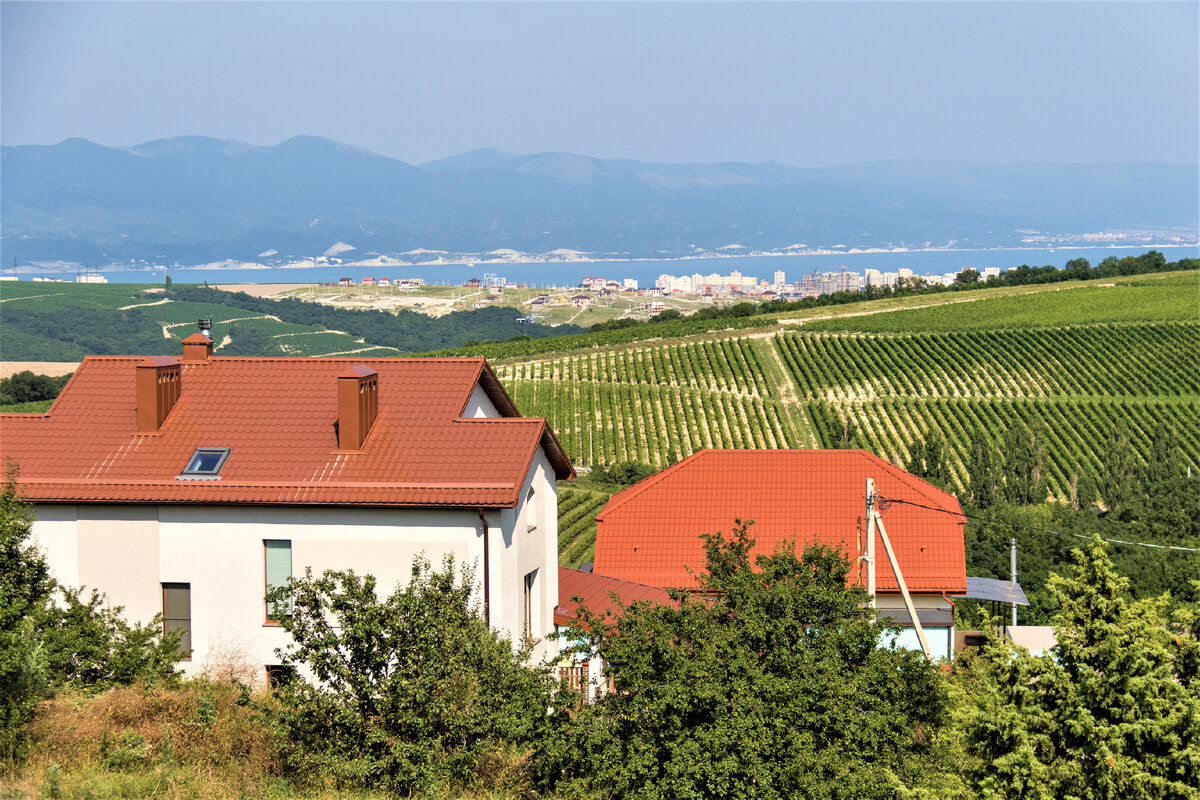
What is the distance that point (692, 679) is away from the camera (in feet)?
37.1

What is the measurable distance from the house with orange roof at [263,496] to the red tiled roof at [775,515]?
9078 millimetres

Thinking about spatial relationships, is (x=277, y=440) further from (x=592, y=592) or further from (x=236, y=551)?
(x=592, y=592)

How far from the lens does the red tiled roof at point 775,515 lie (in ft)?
87.9

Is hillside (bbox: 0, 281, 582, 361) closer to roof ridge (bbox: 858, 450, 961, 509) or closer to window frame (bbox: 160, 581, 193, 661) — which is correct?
roof ridge (bbox: 858, 450, 961, 509)

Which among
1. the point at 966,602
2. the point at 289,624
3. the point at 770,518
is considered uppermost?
the point at 289,624

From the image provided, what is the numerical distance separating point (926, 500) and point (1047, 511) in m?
17.1

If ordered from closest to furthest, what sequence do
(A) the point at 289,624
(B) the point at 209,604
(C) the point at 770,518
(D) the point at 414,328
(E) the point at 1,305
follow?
(A) the point at 289,624
(B) the point at 209,604
(C) the point at 770,518
(E) the point at 1,305
(D) the point at 414,328

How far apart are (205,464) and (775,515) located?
15.2 metres

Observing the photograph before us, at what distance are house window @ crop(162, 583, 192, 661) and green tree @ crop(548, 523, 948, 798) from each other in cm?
788

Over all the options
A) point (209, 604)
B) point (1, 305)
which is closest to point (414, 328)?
point (1, 305)

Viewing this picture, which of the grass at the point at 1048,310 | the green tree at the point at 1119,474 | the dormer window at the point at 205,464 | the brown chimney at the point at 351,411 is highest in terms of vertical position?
the grass at the point at 1048,310

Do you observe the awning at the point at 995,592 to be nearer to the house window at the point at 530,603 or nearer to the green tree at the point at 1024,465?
the house window at the point at 530,603

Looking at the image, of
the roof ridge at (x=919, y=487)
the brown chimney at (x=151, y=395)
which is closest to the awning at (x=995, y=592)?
the roof ridge at (x=919, y=487)

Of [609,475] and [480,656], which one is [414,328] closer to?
[609,475]
